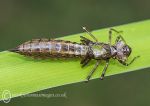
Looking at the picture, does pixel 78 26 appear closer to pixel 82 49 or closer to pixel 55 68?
pixel 82 49

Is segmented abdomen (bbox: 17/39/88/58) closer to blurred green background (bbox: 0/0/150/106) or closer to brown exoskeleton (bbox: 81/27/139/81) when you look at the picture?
brown exoskeleton (bbox: 81/27/139/81)

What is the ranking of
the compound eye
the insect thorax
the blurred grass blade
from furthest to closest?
the insect thorax < the compound eye < the blurred grass blade

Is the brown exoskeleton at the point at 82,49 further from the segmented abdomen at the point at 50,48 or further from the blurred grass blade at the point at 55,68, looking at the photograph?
the blurred grass blade at the point at 55,68

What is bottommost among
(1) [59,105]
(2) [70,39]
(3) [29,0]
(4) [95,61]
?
(1) [59,105]

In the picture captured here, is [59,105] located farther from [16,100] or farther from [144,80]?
[144,80]

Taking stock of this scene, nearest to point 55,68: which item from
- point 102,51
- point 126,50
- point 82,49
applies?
point 82,49

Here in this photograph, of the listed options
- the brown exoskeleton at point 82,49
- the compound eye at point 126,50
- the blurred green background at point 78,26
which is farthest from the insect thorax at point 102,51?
the blurred green background at point 78,26

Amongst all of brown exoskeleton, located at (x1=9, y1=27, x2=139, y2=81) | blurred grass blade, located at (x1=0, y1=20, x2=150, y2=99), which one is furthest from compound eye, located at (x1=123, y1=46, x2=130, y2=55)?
blurred grass blade, located at (x1=0, y1=20, x2=150, y2=99)

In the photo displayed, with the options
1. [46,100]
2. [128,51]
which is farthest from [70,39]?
[46,100]
